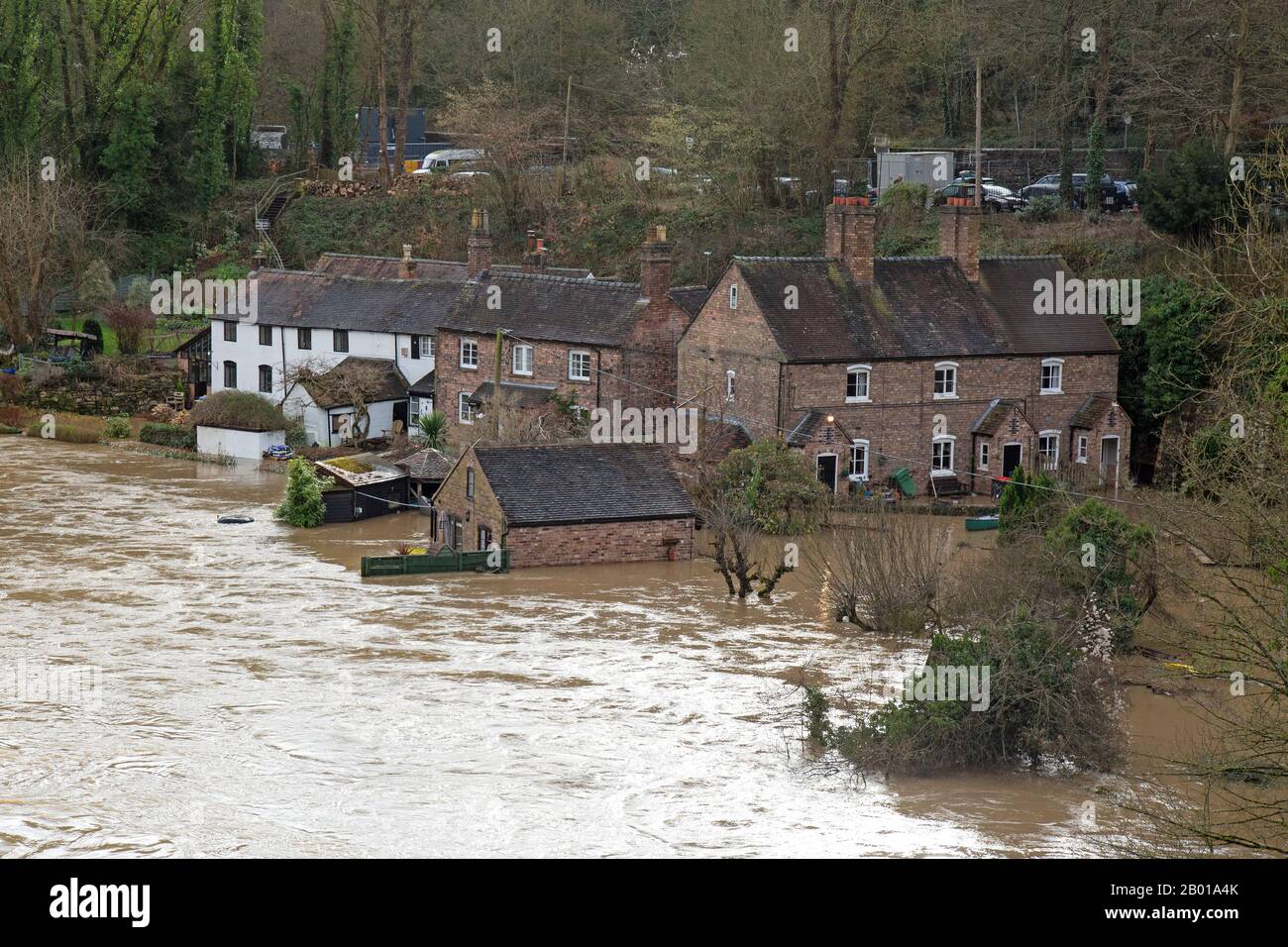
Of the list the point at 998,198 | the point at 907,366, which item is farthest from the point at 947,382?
the point at 998,198

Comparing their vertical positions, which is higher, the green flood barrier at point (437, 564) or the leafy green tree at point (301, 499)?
the leafy green tree at point (301, 499)

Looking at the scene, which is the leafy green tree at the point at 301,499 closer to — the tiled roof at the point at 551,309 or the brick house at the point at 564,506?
the brick house at the point at 564,506

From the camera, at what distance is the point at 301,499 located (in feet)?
140

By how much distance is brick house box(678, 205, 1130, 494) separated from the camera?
146 feet

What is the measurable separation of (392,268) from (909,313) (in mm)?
21582

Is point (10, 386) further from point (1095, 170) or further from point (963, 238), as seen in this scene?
point (1095, 170)

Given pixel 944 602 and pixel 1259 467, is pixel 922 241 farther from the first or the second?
pixel 1259 467

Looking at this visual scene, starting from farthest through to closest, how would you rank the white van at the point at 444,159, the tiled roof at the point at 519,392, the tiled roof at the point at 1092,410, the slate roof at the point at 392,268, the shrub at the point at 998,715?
the white van at the point at 444,159
the slate roof at the point at 392,268
the tiled roof at the point at 519,392
the tiled roof at the point at 1092,410
the shrub at the point at 998,715

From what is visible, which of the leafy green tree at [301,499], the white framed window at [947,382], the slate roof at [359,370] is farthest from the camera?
the slate roof at [359,370]

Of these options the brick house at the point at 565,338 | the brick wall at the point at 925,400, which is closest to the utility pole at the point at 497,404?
the brick house at the point at 565,338

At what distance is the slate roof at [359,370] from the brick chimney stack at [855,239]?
1585cm

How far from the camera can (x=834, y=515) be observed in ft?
137

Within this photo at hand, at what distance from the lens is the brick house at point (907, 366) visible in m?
44.6

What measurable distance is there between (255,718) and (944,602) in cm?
1302
